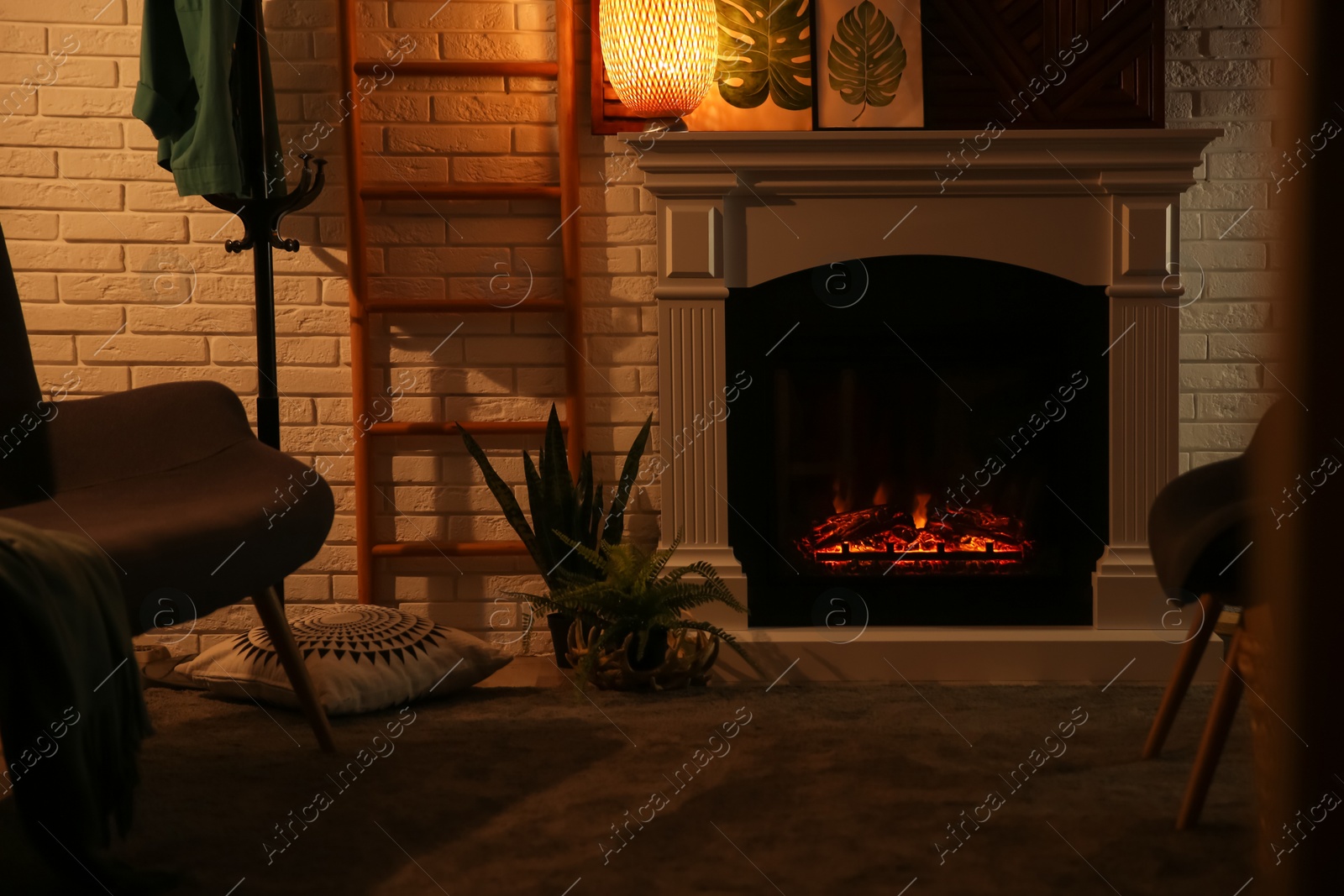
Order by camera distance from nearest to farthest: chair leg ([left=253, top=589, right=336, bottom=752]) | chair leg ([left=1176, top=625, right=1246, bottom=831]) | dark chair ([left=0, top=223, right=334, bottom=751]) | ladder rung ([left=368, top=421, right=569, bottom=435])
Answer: chair leg ([left=1176, top=625, right=1246, bottom=831])
dark chair ([left=0, top=223, right=334, bottom=751])
chair leg ([left=253, top=589, right=336, bottom=752])
ladder rung ([left=368, top=421, right=569, bottom=435])

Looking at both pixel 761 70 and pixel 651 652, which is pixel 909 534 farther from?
pixel 761 70

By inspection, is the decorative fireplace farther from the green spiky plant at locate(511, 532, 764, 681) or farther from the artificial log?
the green spiky plant at locate(511, 532, 764, 681)

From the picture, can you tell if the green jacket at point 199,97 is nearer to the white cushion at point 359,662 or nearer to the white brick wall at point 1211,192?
the white cushion at point 359,662

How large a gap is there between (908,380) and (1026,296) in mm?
320

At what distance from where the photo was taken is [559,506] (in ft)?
7.93

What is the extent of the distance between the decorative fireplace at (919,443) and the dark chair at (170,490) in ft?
3.64

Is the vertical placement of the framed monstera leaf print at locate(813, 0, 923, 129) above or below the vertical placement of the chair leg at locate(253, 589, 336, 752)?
above

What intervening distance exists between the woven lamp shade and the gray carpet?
A: 1.30m

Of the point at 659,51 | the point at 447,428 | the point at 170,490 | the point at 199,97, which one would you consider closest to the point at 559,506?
the point at 447,428

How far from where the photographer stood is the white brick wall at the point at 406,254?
8.69 ft

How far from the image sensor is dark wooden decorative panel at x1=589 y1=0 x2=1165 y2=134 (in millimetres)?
2523

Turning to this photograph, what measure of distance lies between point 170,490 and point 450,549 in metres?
0.96

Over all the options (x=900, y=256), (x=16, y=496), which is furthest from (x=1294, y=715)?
(x=900, y=256)

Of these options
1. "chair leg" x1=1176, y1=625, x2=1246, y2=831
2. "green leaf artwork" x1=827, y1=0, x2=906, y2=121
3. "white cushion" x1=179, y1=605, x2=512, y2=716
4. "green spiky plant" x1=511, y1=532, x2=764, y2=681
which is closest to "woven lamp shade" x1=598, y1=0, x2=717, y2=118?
"green leaf artwork" x1=827, y1=0, x2=906, y2=121
